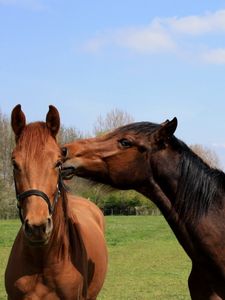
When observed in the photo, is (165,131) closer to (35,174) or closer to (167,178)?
(167,178)

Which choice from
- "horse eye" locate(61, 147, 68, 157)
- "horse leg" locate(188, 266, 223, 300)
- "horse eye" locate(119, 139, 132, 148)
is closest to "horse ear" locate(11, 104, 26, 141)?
"horse eye" locate(61, 147, 68, 157)

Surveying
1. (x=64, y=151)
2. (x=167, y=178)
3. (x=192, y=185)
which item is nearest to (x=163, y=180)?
(x=167, y=178)

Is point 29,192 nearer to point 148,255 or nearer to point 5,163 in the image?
point 148,255

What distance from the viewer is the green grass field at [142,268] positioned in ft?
34.4

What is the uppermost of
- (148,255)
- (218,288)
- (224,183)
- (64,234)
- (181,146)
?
(181,146)

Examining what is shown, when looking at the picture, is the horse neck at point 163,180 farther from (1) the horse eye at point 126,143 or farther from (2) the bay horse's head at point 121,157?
(1) the horse eye at point 126,143

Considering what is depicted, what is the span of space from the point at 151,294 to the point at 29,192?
688 cm

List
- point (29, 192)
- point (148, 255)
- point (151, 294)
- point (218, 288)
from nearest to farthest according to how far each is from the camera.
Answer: point (29, 192) → point (218, 288) → point (151, 294) → point (148, 255)

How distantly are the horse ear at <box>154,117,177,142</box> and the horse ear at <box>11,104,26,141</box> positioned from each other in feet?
3.95

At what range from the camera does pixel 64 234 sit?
4.97 meters

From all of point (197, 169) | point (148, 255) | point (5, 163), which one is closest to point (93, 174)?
point (197, 169)

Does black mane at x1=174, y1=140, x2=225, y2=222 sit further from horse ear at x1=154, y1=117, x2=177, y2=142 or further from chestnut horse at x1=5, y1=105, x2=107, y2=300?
chestnut horse at x1=5, y1=105, x2=107, y2=300

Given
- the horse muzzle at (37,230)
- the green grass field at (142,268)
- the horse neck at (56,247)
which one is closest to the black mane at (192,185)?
the horse neck at (56,247)

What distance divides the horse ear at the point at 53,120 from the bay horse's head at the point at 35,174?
0.5 inches
